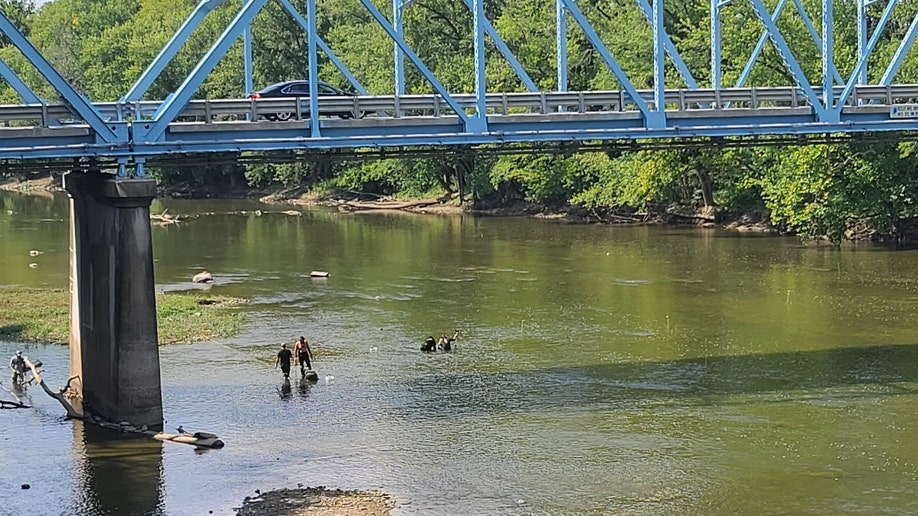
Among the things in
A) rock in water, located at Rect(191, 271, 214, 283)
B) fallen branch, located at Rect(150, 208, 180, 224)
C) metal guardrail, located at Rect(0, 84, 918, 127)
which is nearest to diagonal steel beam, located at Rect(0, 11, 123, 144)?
metal guardrail, located at Rect(0, 84, 918, 127)

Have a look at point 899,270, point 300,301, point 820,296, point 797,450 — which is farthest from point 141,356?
point 899,270

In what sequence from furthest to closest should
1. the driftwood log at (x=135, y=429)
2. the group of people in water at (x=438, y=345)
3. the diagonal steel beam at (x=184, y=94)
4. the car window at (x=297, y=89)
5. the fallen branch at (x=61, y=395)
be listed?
the car window at (x=297, y=89) < the group of people in water at (x=438, y=345) < the fallen branch at (x=61, y=395) < the diagonal steel beam at (x=184, y=94) < the driftwood log at (x=135, y=429)

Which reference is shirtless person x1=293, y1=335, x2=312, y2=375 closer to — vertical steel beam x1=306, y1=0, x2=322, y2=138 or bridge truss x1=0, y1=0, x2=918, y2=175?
bridge truss x1=0, y1=0, x2=918, y2=175

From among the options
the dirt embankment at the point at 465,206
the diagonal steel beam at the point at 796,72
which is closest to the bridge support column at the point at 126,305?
the diagonal steel beam at the point at 796,72

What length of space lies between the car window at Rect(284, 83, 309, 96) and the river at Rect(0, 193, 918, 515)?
748 centimetres

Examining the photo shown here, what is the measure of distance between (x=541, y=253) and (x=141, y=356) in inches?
1464

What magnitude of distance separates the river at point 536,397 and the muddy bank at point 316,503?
0.46 m

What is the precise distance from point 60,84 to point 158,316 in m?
16.6

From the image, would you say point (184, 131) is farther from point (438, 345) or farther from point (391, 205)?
point (391, 205)

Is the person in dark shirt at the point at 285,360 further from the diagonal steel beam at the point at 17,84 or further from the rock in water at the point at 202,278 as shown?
the rock in water at the point at 202,278

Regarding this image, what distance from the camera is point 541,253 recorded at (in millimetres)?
64938

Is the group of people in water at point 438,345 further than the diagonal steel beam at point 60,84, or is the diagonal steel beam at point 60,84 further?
the group of people in water at point 438,345

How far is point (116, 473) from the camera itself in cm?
2619

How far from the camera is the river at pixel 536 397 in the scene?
974 inches
